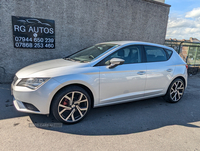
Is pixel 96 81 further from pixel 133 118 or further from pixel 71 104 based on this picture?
pixel 133 118

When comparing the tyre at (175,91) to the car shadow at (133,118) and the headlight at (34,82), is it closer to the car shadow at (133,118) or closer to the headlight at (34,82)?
the car shadow at (133,118)

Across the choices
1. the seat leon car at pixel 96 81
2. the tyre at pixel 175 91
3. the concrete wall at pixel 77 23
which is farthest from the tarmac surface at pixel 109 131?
the concrete wall at pixel 77 23

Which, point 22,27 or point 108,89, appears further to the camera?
point 22,27

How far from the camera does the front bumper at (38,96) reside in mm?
2568

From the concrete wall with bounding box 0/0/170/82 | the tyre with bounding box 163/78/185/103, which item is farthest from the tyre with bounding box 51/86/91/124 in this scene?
the concrete wall with bounding box 0/0/170/82

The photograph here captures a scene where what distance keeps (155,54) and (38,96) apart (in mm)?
2907

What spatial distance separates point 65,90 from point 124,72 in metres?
1.29

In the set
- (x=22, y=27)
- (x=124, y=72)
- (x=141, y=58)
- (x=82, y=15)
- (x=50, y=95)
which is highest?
(x=82, y=15)

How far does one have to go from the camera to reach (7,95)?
4.23 meters

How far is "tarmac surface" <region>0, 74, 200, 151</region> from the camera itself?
7.78 feet

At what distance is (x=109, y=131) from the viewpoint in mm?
2752

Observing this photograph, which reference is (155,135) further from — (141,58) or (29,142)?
(29,142)

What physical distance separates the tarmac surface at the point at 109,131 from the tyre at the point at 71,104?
0.52ft

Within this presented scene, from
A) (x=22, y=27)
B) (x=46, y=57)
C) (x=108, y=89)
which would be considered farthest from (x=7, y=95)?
(x=108, y=89)
